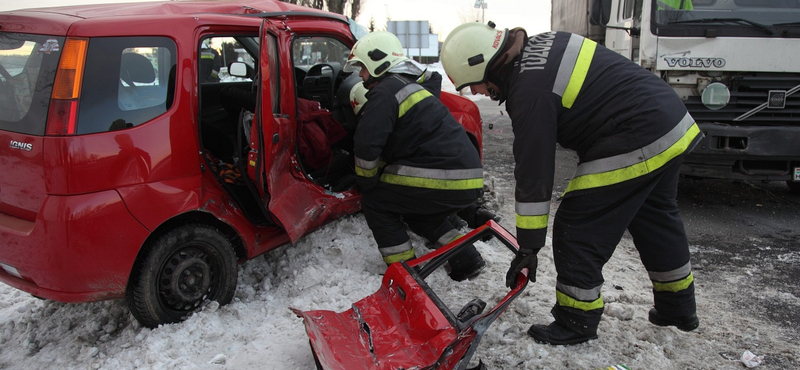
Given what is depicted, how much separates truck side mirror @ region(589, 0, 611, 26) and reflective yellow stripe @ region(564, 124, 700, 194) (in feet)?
10.7

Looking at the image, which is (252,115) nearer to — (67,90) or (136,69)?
(136,69)

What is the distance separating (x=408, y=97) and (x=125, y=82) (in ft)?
5.18

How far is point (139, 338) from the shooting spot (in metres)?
2.87

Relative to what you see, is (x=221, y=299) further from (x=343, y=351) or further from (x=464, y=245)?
(x=464, y=245)

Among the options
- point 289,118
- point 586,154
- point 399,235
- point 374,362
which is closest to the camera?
point 374,362

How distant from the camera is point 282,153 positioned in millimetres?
3279

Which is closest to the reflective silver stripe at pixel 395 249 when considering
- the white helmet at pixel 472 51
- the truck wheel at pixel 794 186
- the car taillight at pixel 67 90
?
the white helmet at pixel 472 51

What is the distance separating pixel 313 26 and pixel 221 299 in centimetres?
189

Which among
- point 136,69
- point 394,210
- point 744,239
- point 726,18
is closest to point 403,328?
point 394,210

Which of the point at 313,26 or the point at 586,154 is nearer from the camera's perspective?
the point at 586,154

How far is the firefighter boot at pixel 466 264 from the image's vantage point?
3.57m

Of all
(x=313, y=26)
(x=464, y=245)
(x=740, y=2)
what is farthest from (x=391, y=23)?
(x=464, y=245)

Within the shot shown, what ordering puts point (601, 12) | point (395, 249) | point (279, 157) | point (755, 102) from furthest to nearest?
1. point (601, 12)
2. point (755, 102)
3. point (395, 249)
4. point (279, 157)

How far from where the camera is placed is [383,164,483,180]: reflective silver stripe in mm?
3469
